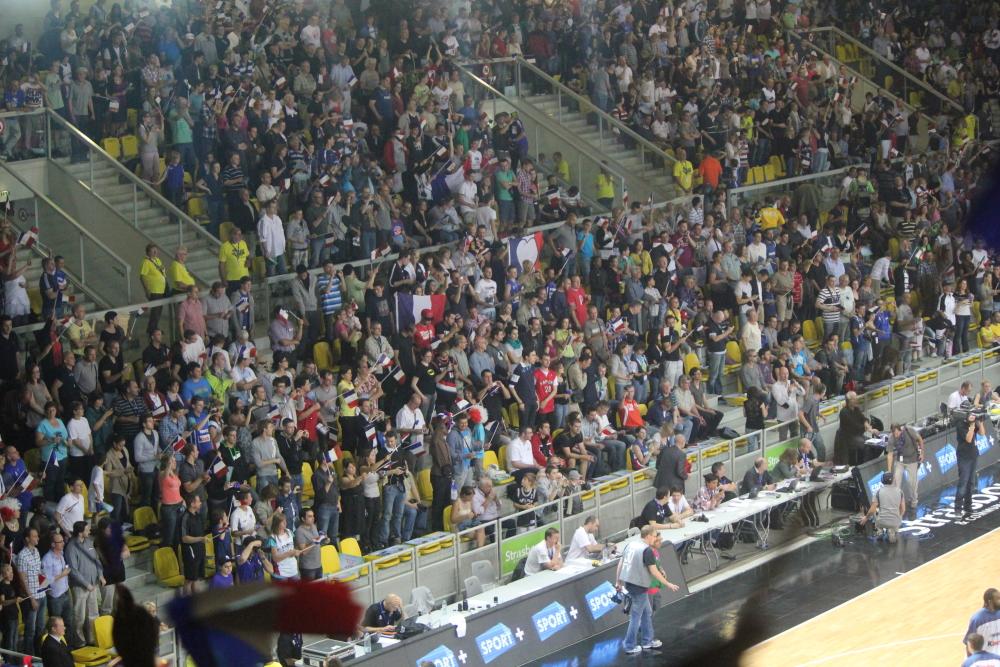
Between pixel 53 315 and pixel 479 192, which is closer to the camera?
pixel 53 315

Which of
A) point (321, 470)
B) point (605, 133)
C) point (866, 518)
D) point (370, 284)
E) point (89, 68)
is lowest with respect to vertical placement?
point (866, 518)

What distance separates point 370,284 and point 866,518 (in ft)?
25.8

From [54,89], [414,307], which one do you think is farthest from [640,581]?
[54,89]

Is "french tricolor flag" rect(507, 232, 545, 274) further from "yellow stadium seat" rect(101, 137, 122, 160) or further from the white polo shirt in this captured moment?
"yellow stadium seat" rect(101, 137, 122, 160)

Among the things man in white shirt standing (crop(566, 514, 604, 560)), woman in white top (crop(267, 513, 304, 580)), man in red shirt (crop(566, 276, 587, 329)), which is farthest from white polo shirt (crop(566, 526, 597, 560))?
woman in white top (crop(267, 513, 304, 580))

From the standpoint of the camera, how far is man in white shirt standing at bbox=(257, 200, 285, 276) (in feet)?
58.8

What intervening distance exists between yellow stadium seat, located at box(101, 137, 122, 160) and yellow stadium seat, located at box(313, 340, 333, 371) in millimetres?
3786

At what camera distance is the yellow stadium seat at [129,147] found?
18.7 m

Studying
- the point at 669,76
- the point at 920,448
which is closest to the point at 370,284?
the point at 920,448

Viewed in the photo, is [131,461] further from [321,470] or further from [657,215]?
[657,215]

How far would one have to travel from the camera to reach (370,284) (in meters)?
18.4

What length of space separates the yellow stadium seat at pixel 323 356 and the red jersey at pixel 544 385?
2750 mm

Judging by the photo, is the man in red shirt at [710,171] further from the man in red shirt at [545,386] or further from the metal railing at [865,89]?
the man in red shirt at [545,386]

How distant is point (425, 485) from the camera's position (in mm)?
17047
